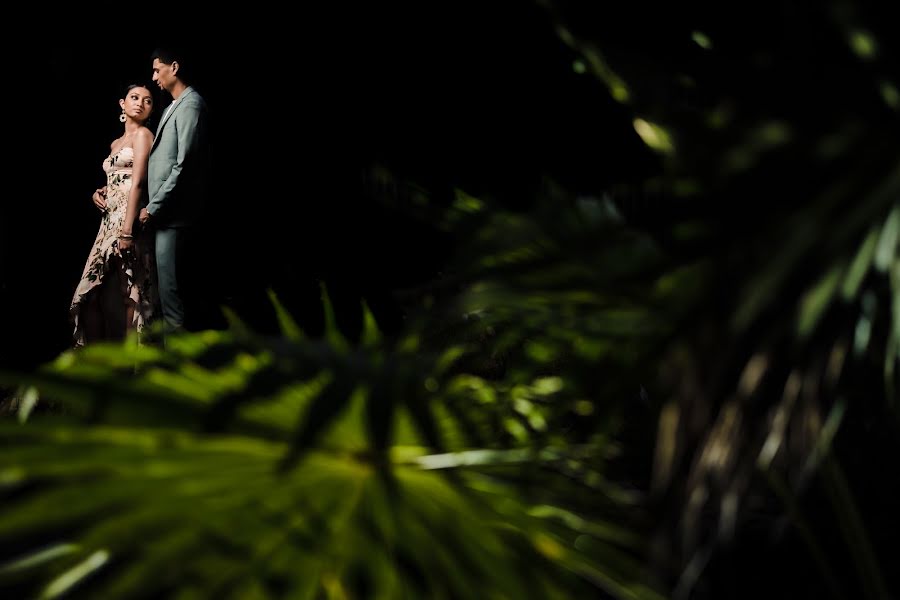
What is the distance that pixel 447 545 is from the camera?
3.55ft

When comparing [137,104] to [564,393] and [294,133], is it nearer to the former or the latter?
[294,133]

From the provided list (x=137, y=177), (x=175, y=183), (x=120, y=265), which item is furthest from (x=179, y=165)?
(x=120, y=265)

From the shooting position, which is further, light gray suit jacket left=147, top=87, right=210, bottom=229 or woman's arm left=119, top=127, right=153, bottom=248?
woman's arm left=119, top=127, right=153, bottom=248

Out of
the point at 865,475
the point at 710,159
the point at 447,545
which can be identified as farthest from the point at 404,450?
the point at 865,475

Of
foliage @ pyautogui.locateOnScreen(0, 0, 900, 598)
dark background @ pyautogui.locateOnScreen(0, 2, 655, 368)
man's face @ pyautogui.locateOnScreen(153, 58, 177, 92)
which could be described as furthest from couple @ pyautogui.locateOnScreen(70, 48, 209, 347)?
foliage @ pyautogui.locateOnScreen(0, 0, 900, 598)

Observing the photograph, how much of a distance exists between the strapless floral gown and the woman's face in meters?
0.21

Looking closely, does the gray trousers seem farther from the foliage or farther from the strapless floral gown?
the foliage

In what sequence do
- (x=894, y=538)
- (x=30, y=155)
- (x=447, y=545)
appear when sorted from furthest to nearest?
(x=30, y=155)
(x=894, y=538)
(x=447, y=545)

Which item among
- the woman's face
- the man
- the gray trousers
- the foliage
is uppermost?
the woman's face

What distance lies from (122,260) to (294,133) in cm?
158

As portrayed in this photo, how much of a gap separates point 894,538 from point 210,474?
4.08 feet

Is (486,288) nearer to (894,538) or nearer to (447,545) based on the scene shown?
(447,545)

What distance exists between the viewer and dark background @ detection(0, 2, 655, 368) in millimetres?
5121

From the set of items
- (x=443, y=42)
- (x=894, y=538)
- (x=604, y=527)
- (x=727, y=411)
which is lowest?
(x=894, y=538)
